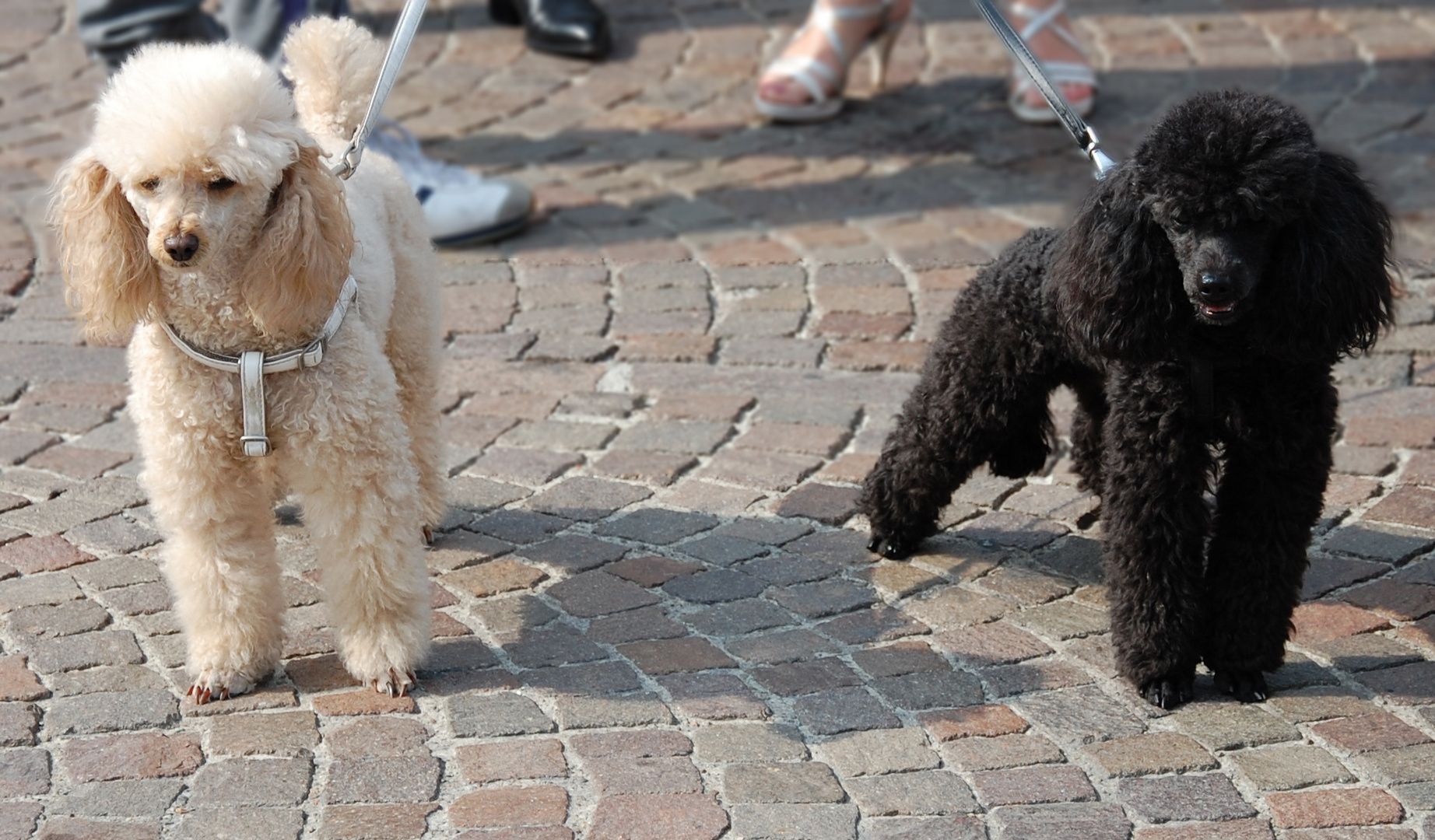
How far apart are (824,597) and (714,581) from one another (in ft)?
0.95

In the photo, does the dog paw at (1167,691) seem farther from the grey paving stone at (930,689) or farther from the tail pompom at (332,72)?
the tail pompom at (332,72)

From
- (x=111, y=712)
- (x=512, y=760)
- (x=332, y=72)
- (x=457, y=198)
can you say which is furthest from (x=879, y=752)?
(x=457, y=198)

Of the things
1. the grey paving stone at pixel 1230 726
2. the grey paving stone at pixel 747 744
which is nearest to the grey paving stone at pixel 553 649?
the grey paving stone at pixel 747 744

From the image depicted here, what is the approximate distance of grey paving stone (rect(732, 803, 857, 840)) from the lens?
2906 millimetres

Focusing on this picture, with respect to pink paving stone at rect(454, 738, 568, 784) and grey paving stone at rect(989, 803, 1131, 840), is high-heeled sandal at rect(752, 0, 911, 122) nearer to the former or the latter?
pink paving stone at rect(454, 738, 568, 784)

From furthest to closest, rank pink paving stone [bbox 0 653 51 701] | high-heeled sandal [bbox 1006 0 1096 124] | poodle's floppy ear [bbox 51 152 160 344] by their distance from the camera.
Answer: high-heeled sandal [bbox 1006 0 1096 124], pink paving stone [bbox 0 653 51 701], poodle's floppy ear [bbox 51 152 160 344]

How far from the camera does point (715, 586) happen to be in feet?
12.7

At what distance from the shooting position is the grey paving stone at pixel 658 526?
414 cm

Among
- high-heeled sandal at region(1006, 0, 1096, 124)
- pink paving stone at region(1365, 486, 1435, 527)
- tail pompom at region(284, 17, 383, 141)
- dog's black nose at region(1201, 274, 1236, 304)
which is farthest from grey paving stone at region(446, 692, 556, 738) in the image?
high-heeled sandal at region(1006, 0, 1096, 124)

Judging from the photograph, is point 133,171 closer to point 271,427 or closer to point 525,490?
point 271,427

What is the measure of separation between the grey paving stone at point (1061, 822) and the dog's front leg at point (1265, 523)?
59 cm

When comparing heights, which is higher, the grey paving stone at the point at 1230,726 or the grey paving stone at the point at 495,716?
the grey paving stone at the point at 495,716

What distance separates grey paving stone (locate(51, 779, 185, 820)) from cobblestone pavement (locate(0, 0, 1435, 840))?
0.5 inches

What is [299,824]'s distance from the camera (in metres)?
2.90
